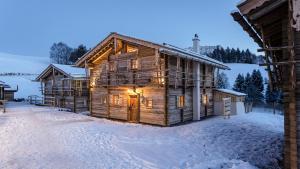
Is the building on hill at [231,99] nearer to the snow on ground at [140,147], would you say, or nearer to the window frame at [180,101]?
the window frame at [180,101]

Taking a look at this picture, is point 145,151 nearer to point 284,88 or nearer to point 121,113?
point 284,88

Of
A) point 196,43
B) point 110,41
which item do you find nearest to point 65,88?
point 110,41

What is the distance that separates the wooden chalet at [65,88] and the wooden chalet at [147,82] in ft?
20.6

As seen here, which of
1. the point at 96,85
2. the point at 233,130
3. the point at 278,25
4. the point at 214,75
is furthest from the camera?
the point at 214,75

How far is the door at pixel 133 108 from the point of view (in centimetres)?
2270

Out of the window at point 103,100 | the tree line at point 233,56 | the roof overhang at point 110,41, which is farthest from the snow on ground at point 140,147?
the tree line at point 233,56

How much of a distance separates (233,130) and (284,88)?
29.5 feet

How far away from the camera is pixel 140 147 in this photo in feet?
44.7

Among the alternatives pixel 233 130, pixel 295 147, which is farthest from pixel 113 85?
pixel 295 147

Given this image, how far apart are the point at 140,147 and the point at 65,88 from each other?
25.5 metres

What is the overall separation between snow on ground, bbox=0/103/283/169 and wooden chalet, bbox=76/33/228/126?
2.87 metres

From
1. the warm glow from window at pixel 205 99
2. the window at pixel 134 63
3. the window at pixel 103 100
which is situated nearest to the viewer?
the window at pixel 134 63

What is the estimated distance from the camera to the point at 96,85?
26234 millimetres

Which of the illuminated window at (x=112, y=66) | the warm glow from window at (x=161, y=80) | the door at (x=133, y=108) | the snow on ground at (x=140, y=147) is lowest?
the snow on ground at (x=140, y=147)
